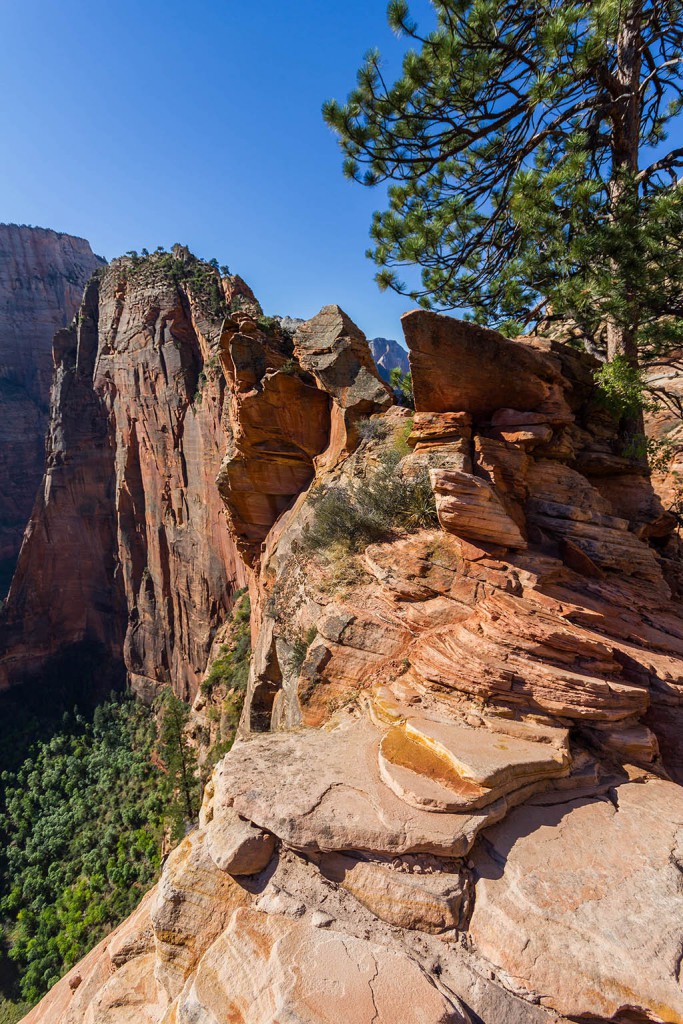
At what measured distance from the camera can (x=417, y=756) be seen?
13.7ft

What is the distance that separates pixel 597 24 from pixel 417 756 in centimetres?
1030

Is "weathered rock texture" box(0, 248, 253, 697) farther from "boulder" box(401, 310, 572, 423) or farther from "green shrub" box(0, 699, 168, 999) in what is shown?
"boulder" box(401, 310, 572, 423)

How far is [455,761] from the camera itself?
3967 mm

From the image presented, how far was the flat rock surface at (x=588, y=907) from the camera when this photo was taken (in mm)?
2834

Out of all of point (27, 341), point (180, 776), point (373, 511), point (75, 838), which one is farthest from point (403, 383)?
point (27, 341)

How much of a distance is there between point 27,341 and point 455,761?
9471 centimetres

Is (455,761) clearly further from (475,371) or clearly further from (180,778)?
(180,778)

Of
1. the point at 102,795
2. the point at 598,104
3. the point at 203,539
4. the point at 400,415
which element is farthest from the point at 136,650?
the point at 598,104

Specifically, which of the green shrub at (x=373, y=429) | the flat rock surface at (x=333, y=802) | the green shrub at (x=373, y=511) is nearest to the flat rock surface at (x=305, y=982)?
the flat rock surface at (x=333, y=802)

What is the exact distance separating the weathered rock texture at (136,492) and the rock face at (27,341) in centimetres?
2280

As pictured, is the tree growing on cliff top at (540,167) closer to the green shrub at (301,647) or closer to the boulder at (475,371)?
the boulder at (475,371)

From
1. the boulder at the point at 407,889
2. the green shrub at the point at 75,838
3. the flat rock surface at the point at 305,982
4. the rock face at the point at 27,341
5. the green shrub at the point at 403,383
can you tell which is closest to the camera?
the flat rock surface at the point at 305,982

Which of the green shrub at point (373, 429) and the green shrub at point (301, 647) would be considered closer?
the green shrub at point (301, 647)

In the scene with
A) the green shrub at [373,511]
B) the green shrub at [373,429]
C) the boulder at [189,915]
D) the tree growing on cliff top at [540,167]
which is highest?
the tree growing on cliff top at [540,167]
